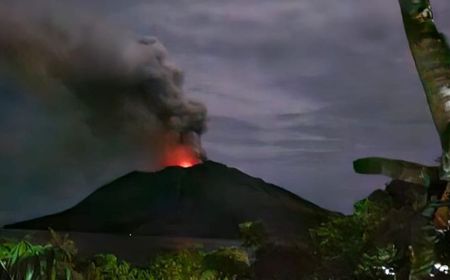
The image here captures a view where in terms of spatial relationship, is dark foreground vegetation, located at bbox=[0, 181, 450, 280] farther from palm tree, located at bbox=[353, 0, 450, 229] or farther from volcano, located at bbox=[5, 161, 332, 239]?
volcano, located at bbox=[5, 161, 332, 239]

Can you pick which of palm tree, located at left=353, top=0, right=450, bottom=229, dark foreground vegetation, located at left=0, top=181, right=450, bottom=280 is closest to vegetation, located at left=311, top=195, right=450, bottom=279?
dark foreground vegetation, located at left=0, top=181, right=450, bottom=280

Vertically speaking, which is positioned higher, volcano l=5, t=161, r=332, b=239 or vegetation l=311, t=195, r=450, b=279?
volcano l=5, t=161, r=332, b=239

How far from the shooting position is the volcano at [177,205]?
64.5 metres

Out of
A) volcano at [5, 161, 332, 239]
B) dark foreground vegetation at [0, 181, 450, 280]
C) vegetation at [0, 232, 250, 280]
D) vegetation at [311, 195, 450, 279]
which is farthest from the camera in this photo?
volcano at [5, 161, 332, 239]

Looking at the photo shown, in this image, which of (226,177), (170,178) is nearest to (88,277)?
(226,177)

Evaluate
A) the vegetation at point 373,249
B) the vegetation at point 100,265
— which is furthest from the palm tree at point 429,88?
the vegetation at point 100,265

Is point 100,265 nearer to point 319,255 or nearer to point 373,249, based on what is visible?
point 319,255

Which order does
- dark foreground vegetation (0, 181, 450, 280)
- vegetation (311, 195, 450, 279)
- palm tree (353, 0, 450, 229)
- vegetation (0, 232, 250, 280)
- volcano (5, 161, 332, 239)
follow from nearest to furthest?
palm tree (353, 0, 450, 229) < vegetation (311, 195, 450, 279) < dark foreground vegetation (0, 181, 450, 280) < vegetation (0, 232, 250, 280) < volcano (5, 161, 332, 239)

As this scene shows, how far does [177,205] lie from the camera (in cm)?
7369

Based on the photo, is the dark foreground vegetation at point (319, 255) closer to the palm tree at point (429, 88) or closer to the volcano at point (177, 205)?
the palm tree at point (429, 88)

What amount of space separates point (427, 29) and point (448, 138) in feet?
1.88

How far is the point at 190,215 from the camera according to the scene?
7425 cm

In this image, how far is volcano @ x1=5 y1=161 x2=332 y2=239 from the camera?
64500 millimetres

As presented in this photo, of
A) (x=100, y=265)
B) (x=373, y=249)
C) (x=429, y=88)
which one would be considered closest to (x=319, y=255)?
(x=373, y=249)
